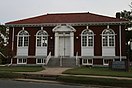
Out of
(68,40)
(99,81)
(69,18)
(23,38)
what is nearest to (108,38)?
(68,40)

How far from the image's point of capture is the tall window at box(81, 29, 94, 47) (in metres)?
30.7

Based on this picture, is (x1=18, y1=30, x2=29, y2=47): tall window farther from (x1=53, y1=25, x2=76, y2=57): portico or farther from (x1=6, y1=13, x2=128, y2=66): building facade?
(x1=53, y1=25, x2=76, y2=57): portico

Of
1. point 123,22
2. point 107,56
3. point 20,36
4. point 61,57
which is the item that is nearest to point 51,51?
point 61,57

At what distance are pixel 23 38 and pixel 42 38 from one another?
2.45 m

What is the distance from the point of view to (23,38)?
1264 inches

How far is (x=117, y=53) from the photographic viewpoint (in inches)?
1177

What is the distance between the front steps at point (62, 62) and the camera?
2832 cm

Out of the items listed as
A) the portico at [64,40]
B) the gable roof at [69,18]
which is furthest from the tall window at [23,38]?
the portico at [64,40]

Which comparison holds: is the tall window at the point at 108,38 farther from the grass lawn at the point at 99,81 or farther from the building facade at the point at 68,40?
the grass lawn at the point at 99,81

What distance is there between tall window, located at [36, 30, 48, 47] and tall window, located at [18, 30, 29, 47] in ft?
4.68

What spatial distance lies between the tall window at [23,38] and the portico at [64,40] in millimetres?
3815

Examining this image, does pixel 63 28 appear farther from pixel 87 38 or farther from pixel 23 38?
pixel 23 38

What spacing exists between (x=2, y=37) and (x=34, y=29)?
28875mm

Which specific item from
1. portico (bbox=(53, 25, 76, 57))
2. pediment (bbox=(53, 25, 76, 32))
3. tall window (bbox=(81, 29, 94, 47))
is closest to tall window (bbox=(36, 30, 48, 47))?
portico (bbox=(53, 25, 76, 57))
